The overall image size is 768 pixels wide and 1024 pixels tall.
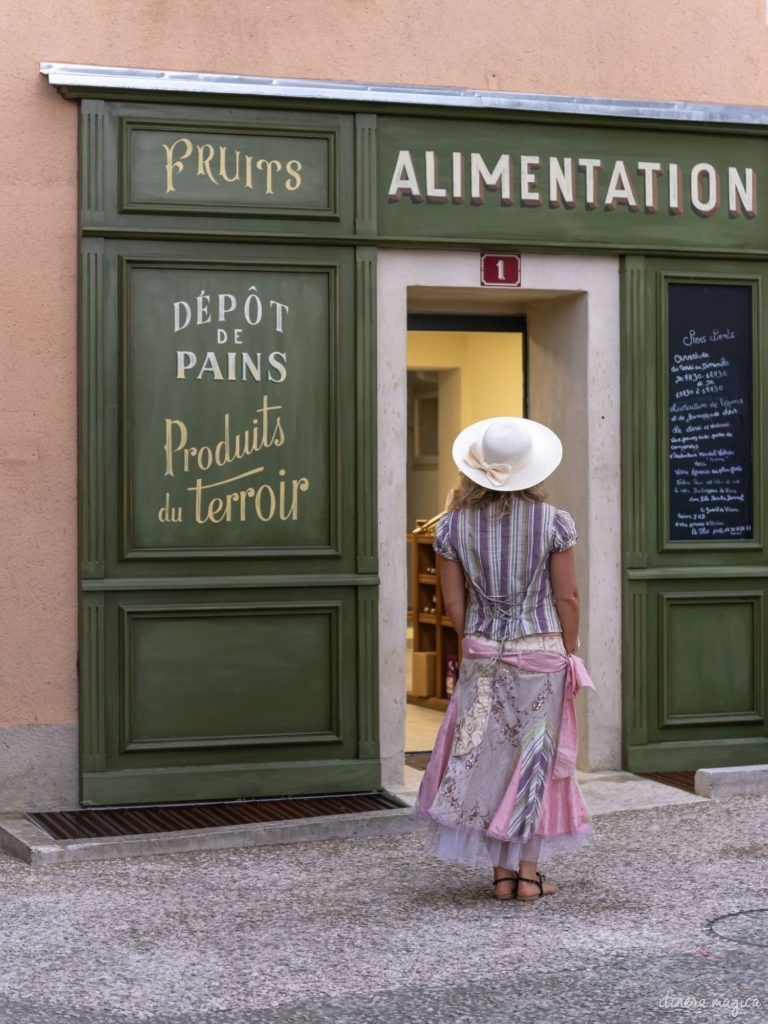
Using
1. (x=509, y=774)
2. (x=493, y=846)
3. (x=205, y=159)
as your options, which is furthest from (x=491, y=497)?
(x=205, y=159)

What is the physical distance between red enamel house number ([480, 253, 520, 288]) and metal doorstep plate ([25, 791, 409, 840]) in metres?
2.67

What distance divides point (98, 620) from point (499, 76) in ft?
11.3

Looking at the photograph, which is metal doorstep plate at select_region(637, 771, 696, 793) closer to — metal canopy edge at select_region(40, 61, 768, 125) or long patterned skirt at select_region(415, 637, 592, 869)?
long patterned skirt at select_region(415, 637, 592, 869)

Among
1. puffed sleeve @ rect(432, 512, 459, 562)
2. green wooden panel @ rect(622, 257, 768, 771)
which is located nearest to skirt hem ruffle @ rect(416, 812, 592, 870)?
puffed sleeve @ rect(432, 512, 459, 562)

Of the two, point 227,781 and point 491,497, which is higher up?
point 491,497

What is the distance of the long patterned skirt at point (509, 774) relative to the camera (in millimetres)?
6285

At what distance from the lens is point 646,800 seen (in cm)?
834

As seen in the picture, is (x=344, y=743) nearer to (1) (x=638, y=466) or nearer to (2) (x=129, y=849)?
(2) (x=129, y=849)

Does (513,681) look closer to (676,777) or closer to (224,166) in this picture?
(676,777)

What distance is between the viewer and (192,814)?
7.89 metres

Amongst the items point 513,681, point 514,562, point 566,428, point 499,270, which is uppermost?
point 499,270

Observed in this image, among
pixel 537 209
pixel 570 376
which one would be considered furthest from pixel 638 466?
pixel 537 209

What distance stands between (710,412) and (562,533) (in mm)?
3006

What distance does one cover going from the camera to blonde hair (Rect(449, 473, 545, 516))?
6375mm
